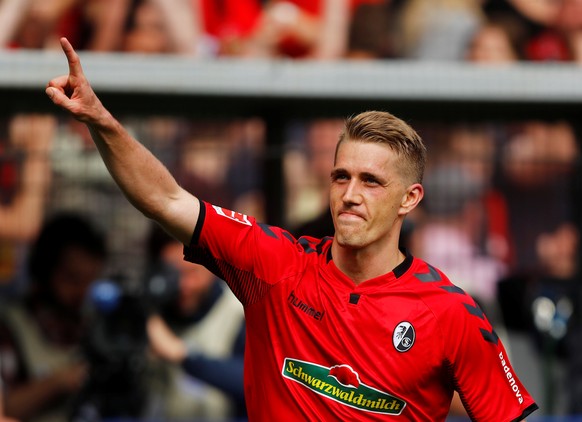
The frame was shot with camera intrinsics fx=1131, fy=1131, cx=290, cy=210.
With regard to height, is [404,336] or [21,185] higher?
[21,185]

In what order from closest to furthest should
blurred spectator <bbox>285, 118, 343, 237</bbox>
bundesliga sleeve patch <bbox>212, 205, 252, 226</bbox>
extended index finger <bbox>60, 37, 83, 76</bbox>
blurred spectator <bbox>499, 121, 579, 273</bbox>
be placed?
extended index finger <bbox>60, 37, 83, 76</bbox> < bundesliga sleeve patch <bbox>212, 205, 252, 226</bbox> < blurred spectator <bbox>285, 118, 343, 237</bbox> < blurred spectator <bbox>499, 121, 579, 273</bbox>

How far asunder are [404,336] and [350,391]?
9.6 inches

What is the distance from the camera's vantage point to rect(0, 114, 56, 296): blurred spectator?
7.19 metres

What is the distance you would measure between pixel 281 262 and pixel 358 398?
1.65ft

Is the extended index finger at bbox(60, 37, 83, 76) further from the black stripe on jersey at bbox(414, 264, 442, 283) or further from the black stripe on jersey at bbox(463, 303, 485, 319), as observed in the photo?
the black stripe on jersey at bbox(463, 303, 485, 319)

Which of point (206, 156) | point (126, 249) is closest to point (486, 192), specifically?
point (206, 156)

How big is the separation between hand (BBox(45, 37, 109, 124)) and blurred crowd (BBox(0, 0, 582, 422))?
3643mm

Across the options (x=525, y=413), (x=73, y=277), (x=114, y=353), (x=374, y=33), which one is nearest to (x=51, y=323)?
(x=73, y=277)

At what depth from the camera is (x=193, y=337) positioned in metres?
7.23

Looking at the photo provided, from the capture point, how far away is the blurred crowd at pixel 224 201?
6969 mm

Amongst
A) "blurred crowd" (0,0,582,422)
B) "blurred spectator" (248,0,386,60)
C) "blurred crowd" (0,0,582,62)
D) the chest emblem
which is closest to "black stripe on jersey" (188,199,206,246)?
the chest emblem

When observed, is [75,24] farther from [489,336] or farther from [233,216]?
[489,336]

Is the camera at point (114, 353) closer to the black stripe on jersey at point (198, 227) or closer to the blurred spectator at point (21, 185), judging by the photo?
the blurred spectator at point (21, 185)

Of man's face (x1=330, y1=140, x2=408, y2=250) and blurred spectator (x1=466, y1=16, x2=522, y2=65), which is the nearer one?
man's face (x1=330, y1=140, x2=408, y2=250)
